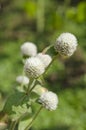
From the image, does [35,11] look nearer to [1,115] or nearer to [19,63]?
[19,63]

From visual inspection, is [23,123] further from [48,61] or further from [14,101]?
[48,61]

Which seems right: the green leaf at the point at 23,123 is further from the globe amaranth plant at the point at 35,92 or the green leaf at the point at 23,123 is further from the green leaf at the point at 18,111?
the green leaf at the point at 18,111

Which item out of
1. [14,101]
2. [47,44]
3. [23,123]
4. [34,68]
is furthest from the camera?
[47,44]

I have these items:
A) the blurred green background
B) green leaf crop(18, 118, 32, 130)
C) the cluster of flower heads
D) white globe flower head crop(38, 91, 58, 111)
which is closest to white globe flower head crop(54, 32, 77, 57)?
the cluster of flower heads

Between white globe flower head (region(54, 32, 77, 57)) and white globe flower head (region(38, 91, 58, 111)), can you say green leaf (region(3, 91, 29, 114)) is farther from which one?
white globe flower head (region(54, 32, 77, 57))

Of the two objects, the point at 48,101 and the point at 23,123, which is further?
the point at 23,123

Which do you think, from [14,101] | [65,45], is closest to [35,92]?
[14,101]

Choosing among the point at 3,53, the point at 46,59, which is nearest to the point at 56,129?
the point at 3,53

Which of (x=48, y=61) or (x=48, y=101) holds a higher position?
(x=48, y=61)

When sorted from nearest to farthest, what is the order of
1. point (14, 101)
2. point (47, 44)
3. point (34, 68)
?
point (34, 68)
point (14, 101)
point (47, 44)
